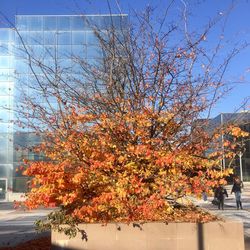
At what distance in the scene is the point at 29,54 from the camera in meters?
9.89

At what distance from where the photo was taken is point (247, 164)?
66438mm

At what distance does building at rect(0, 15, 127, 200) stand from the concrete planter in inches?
123

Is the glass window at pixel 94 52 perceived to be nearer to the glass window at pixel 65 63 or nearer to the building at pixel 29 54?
the building at pixel 29 54

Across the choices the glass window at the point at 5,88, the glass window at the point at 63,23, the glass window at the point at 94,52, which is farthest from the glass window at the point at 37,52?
the glass window at the point at 63,23

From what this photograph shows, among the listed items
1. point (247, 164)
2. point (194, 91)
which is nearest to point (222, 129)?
point (194, 91)

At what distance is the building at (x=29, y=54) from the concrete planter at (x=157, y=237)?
10.3ft

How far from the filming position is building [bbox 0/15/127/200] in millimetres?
10938

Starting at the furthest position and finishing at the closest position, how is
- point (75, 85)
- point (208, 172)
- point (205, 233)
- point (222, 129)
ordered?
1. point (75, 85)
2. point (222, 129)
3. point (208, 172)
4. point (205, 233)

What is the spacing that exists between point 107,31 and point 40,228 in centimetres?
458

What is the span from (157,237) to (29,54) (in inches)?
184

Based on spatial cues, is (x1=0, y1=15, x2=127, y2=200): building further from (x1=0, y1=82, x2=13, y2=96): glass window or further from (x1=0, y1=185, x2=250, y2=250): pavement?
(x1=0, y1=185, x2=250, y2=250): pavement

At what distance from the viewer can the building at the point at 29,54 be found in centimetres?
1094

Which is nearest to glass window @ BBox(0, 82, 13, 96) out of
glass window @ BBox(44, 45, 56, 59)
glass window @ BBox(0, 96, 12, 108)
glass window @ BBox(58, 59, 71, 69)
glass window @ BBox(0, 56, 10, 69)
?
glass window @ BBox(0, 96, 12, 108)

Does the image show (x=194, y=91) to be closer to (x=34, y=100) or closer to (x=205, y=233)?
(x=205, y=233)
